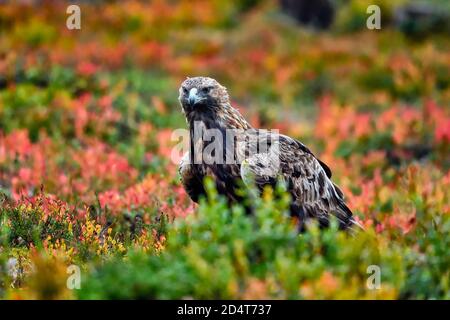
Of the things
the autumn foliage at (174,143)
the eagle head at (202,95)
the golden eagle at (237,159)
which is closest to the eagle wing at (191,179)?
the golden eagle at (237,159)

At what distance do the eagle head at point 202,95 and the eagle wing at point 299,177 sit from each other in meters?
0.52

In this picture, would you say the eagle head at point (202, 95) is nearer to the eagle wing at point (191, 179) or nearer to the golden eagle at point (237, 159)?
the golden eagle at point (237, 159)

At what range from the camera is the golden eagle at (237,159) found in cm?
662

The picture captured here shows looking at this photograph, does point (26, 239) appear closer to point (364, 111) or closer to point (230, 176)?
point (230, 176)

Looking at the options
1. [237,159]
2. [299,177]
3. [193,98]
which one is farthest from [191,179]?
[299,177]

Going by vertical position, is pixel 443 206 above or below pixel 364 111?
below

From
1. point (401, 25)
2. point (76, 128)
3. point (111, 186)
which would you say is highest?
point (401, 25)

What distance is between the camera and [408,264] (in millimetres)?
5934

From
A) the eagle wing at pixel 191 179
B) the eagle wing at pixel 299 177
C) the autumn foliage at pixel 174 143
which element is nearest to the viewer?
the autumn foliage at pixel 174 143

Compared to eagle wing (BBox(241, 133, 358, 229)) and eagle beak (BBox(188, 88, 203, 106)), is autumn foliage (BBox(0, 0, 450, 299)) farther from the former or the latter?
eagle beak (BBox(188, 88, 203, 106))

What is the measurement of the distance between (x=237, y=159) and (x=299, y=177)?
0.74m

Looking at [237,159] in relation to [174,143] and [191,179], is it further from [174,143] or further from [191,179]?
[174,143]

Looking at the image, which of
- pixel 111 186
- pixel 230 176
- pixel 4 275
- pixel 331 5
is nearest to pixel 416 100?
pixel 331 5

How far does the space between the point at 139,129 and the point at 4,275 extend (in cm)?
724
